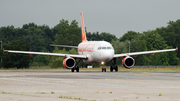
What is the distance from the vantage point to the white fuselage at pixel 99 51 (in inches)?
1932

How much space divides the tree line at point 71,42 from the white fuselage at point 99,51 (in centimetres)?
2849

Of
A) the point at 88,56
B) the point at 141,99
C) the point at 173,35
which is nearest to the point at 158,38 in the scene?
the point at 173,35

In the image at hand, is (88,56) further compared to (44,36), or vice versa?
(44,36)

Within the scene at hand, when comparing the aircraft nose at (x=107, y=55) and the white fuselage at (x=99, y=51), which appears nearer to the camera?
the aircraft nose at (x=107, y=55)

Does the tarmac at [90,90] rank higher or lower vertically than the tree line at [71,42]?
lower

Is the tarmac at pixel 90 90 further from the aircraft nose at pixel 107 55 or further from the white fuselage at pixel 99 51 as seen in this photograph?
the white fuselage at pixel 99 51

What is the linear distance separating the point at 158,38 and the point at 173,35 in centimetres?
557

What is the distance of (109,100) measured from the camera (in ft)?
47.7

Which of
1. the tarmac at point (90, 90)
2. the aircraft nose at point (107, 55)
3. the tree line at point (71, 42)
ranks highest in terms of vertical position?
the tree line at point (71, 42)

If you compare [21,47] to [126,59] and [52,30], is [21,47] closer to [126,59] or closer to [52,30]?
[126,59]

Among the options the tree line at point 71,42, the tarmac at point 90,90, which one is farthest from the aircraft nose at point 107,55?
the tree line at point 71,42

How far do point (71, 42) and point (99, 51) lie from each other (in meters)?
108

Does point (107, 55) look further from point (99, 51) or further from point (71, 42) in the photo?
point (71, 42)

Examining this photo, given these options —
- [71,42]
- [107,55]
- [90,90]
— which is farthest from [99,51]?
[71,42]
